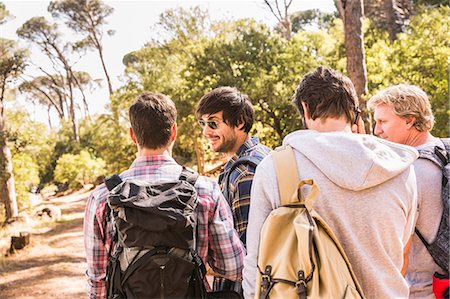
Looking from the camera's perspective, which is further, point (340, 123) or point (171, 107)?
point (171, 107)

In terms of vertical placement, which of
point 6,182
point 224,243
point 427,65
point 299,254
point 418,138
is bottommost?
point 6,182

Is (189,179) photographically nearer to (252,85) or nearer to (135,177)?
(135,177)

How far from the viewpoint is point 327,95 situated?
4.57 ft

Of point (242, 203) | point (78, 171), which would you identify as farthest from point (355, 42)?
point (78, 171)

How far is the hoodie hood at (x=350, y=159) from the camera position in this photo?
1248 millimetres

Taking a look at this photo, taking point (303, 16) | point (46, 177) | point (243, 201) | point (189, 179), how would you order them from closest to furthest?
1. point (189, 179)
2. point (243, 201)
3. point (46, 177)
4. point (303, 16)

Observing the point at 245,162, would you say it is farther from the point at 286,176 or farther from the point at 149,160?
the point at 286,176

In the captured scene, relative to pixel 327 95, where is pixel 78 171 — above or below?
below

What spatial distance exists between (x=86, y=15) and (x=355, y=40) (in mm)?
27909

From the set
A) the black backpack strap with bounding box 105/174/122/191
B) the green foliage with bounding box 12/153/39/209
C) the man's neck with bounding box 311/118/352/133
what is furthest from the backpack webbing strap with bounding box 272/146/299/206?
the green foliage with bounding box 12/153/39/209

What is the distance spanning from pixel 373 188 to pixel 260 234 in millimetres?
361

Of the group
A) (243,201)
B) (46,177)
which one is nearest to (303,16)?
(46,177)

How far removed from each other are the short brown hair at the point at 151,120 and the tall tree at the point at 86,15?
3008cm

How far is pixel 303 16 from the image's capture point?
34.3 m
